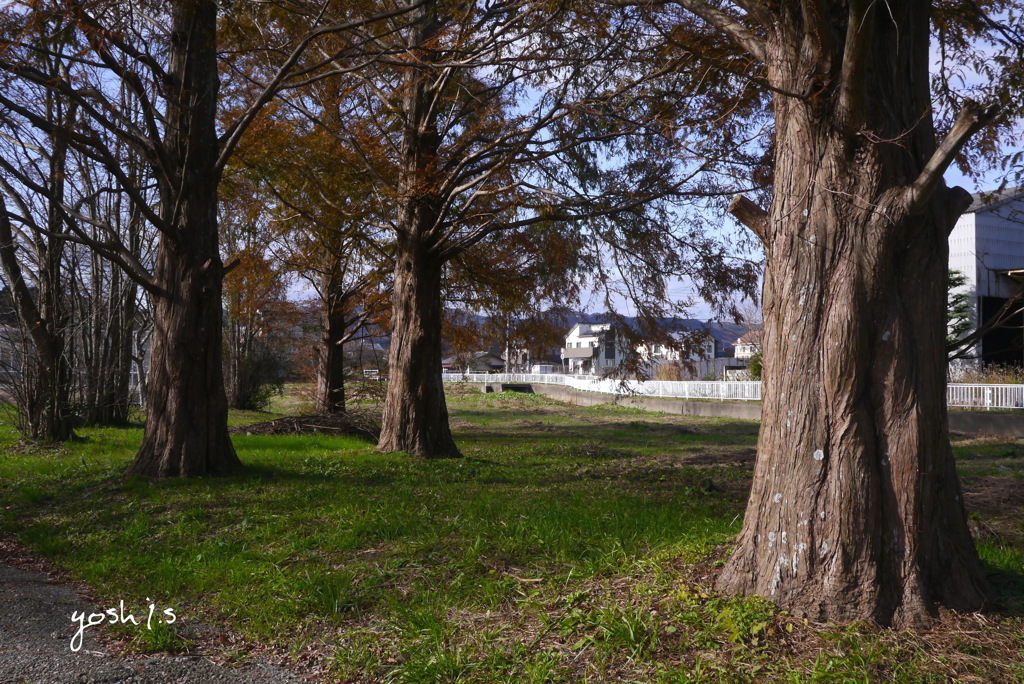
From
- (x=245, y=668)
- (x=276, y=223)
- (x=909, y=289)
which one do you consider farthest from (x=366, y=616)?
(x=276, y=223)

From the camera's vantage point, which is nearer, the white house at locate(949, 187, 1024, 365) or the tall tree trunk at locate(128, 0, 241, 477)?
the tall tree trunk at locate(128, 0, 241, 477)

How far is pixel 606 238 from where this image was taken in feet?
40.2

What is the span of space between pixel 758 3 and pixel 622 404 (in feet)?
94.5

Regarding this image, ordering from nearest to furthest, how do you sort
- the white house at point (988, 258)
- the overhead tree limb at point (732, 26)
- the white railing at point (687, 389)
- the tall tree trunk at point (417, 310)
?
Result: the overhead tree limb at point (732, 26), the tall tree trunk at point (417, 310), the white railing at point (687, 389), the white house at point (988, 258)

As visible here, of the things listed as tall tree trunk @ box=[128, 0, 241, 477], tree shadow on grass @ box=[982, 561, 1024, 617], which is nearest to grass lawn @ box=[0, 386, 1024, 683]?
tree shadow on grass @ box=[982, 561, 1024, 617]

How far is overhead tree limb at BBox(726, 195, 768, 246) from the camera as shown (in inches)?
178

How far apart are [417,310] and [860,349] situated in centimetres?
853

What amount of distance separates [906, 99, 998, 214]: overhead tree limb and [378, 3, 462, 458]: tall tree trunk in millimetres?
8500

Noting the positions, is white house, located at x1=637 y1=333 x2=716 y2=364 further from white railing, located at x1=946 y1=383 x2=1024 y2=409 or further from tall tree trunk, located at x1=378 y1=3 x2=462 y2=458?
white railing, located at x1=946 y1=383 x2=1024 y2=409

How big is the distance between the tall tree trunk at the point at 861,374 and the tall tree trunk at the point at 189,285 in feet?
22.9

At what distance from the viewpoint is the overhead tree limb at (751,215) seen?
453 cm

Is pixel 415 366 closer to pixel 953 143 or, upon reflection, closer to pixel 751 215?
pixel 751 215

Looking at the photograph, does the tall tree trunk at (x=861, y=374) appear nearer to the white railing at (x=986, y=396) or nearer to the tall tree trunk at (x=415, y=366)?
the tall tree trunk at (x=415, y=366)

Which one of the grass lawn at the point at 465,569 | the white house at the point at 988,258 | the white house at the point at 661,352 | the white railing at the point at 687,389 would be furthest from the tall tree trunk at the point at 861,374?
the white house at the point at 988,258
